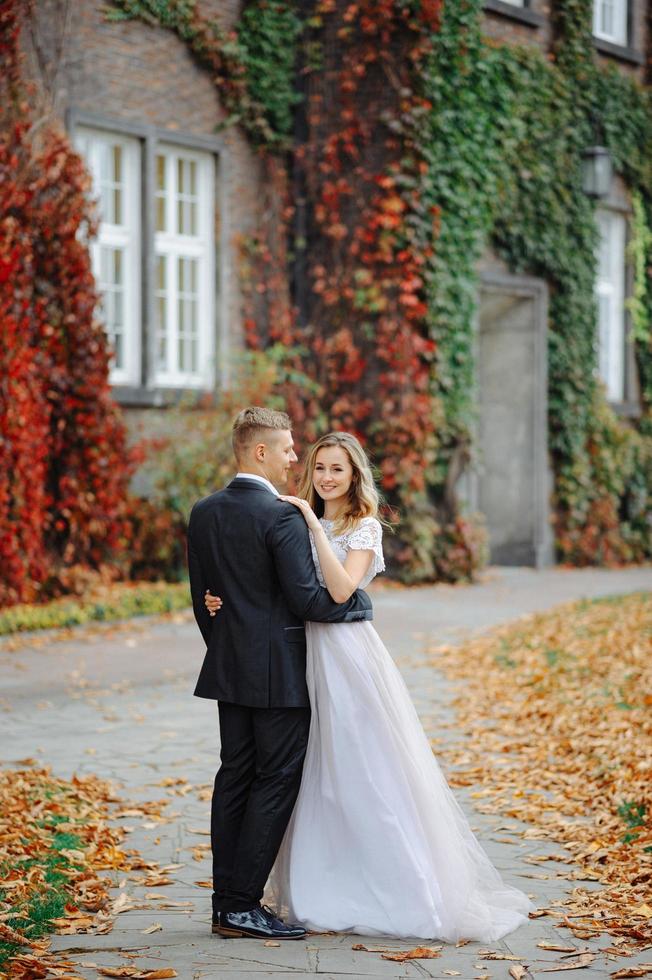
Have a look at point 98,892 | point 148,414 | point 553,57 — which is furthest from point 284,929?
point 553,57

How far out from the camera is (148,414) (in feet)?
45.2

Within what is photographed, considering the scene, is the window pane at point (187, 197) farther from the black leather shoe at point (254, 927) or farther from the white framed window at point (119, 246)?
the black leather shoe at point (254, 927)

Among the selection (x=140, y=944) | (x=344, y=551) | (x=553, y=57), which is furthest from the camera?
(x=553, y=57)

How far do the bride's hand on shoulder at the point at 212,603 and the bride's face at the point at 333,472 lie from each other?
1.75 feet

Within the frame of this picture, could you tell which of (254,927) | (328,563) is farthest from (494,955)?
(328,563)

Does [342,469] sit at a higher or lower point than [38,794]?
higher

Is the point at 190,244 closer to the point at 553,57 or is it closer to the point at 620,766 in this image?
the point at 553,57

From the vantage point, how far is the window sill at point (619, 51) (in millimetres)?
17886

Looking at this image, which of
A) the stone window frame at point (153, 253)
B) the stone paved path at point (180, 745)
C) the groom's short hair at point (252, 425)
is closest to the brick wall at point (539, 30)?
the stone window frame at point (153, 253)

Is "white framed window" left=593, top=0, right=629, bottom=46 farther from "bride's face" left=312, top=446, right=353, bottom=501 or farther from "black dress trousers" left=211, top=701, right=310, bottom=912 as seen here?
"black dress trousers" left=211, top=701, right=310, bottom=912

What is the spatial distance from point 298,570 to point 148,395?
946cm

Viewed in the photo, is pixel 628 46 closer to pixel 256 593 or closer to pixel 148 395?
pixel 148 395

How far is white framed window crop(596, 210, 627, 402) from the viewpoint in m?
19.2

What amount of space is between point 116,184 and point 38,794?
870 centimetres
